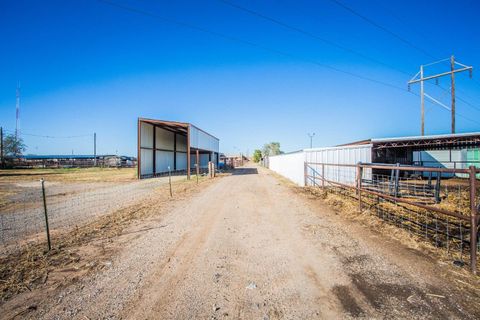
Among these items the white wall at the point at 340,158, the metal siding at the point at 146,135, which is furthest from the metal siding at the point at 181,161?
the white wall at the point at 340,158

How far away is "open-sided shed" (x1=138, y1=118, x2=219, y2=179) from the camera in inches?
827

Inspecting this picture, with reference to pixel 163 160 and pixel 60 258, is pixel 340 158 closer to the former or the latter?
pixel 60 258

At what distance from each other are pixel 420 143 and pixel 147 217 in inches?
844

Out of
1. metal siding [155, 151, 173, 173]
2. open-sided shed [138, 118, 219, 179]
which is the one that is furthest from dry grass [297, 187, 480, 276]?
metal siding [155, 151, 173, 173]

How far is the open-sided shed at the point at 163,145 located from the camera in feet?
68.9

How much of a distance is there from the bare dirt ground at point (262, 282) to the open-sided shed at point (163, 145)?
12.9 m

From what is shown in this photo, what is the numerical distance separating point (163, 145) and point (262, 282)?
26087 millimetres

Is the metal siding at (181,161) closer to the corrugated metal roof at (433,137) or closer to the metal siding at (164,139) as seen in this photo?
the metal siding at (164,139)

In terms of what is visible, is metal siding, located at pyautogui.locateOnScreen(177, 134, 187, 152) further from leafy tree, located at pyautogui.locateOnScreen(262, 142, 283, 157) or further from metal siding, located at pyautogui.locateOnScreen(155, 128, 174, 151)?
leafy tree, located at pyautogui.locateOnScreen(262, 142, 283, 157)

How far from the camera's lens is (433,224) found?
5844mm

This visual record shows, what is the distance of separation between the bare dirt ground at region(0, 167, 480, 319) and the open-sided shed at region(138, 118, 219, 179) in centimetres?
Result: 1291

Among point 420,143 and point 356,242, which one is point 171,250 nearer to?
point 356,242

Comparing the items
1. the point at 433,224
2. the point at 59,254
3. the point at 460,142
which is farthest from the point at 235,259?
the point at 460,142

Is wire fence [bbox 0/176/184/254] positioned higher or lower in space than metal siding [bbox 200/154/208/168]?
lower
